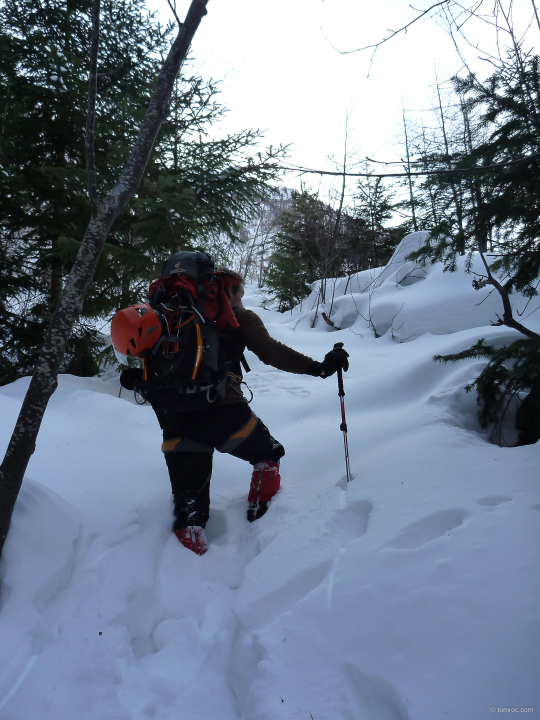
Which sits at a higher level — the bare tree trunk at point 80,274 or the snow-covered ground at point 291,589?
the bare tree trunk at point 80,274

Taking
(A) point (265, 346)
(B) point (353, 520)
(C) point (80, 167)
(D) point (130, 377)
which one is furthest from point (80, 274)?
(C) point (80, 167)

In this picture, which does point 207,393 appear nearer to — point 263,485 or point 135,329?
point 135,329

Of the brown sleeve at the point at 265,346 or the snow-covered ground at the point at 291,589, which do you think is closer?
the snow-covered ground at the point at 291,589

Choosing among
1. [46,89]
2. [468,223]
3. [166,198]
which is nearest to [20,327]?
[166,198]

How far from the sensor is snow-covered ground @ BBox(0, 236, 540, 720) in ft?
4.68

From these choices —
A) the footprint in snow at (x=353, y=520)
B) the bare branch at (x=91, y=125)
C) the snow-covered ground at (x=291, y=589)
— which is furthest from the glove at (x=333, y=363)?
the bare branch at (x=91, y=125)

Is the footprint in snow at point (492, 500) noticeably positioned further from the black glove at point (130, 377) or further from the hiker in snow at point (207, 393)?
the black glove at point (130, 377)

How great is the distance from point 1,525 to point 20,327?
4447 millimetres

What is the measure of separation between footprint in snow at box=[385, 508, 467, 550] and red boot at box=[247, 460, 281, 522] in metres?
0.99

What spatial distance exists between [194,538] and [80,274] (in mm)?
1625

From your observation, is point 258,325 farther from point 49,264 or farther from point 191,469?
point 49,264

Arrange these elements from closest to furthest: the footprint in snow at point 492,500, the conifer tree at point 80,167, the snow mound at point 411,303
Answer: the footprint in snow at point 492,500 < the conifer tree at point 80,167 < the snow mound at point 411,303

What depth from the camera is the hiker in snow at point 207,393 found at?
7.79ft

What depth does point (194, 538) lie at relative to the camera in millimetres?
2344
